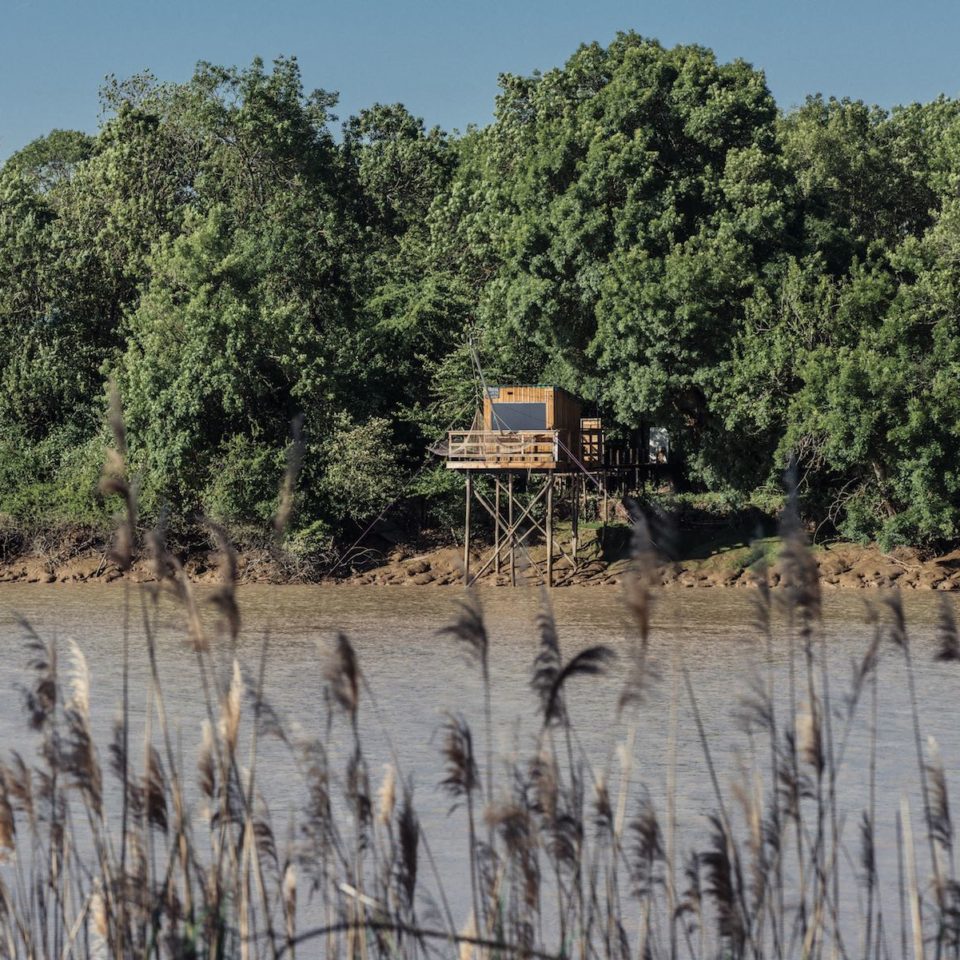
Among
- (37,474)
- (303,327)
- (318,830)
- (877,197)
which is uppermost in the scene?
(877,197)

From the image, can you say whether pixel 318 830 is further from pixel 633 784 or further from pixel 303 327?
pixel 303 327

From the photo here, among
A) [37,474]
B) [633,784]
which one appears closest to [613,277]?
[37,474]

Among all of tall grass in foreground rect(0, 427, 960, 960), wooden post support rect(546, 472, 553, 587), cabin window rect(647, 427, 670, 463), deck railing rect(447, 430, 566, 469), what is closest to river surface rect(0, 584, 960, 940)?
tall grass in foreground rect(0, 427, 960, 960)

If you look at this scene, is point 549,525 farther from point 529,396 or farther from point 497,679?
point 497,679

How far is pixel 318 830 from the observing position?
500cm

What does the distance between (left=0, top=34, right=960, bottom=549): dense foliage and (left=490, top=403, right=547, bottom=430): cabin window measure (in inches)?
56.9

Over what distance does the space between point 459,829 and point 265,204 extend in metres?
36.1

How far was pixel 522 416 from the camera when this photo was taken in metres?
37.0

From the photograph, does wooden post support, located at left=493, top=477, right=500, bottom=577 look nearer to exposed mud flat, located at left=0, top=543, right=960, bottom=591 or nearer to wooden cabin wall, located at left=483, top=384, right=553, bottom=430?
exposed mud flat, located at left=0, top=543, right=960, bottom=591

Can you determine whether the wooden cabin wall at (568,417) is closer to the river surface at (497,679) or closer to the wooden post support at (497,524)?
the wooden post support at (497,524)

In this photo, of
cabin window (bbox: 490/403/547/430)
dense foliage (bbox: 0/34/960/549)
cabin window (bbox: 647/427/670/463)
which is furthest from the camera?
cabin window (bbox: 647/427/670/463)

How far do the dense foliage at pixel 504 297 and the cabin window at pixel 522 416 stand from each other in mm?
1445

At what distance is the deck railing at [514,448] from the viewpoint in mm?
36594

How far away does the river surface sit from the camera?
12.2m
